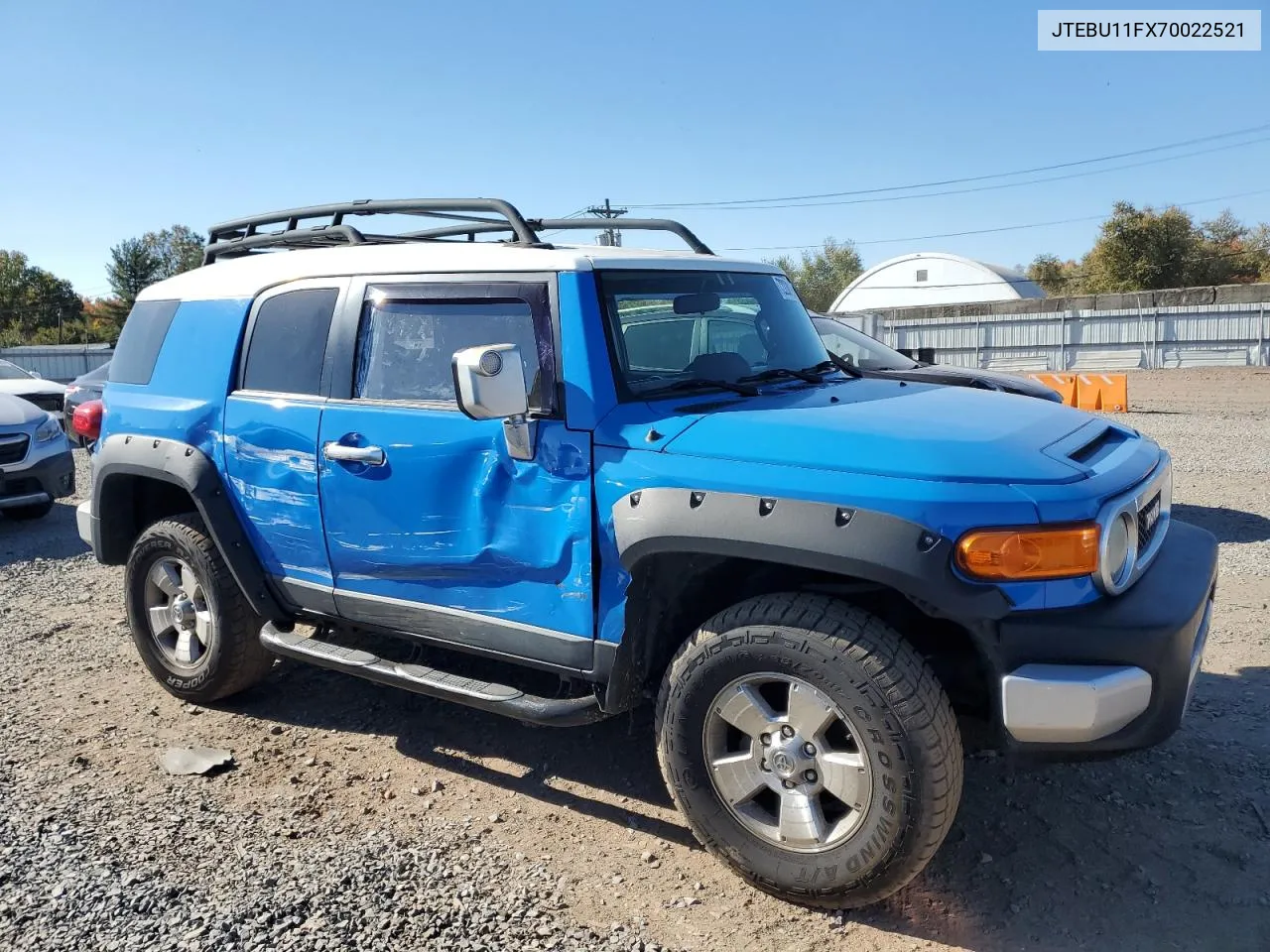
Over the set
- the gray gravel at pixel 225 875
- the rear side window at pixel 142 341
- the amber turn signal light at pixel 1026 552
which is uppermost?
the rear side window at pixel 142 341

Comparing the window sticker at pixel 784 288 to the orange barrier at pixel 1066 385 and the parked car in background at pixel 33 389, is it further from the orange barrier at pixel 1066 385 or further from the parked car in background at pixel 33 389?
the orange barrier at pixel 1066 385

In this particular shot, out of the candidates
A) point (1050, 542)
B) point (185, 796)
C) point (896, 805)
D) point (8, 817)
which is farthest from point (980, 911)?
point (8, 817)

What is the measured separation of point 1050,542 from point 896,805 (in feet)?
2.76

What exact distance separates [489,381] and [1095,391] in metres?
16.0

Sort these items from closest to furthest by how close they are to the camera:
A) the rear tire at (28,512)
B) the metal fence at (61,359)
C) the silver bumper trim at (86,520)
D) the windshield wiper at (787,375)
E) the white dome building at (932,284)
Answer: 1. the windshield wiper at (787,375)
2. the silver bumper trim at (86,520)
3. the rear tire at (28,512)
4. the metal fence at (61,359)
5. the white dome building at (932,284)

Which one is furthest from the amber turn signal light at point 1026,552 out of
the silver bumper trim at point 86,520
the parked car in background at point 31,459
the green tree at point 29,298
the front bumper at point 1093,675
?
the green tree at point 29,298

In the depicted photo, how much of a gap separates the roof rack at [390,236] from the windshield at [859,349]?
4.09 metres

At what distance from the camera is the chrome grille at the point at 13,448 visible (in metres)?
8.59

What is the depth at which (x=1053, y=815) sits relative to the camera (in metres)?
3.46

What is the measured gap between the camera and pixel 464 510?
339 cm

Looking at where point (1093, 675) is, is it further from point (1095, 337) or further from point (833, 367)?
point (1095, 337)

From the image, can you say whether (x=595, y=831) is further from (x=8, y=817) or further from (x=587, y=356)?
(x=8, y=817)

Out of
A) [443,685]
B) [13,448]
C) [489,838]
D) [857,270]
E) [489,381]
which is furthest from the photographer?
[857,270]

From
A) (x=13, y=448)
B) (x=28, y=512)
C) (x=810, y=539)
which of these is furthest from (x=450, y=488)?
(x=28, y=512)
